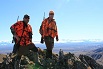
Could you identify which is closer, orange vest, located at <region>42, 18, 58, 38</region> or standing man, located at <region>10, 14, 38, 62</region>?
standing man, located at <region>10, 14, 38, 62</region>

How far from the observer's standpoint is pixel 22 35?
48.2 ft

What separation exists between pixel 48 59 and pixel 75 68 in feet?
7.47

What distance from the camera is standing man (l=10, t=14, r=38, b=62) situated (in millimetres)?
14492

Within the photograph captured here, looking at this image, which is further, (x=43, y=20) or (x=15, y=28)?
(x=43, y=20)

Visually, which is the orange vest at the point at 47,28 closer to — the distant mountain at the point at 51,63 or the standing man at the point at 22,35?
the distant mountain at the point at 51,63

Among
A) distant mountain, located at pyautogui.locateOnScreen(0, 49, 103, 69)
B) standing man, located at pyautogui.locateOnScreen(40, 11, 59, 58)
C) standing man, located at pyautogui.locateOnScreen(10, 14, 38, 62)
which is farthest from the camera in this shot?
standing man, located at pyautogui.locateOnScreen(40, 11, 59, 58)

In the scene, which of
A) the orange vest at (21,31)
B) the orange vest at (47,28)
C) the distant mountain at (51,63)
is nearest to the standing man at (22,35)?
the orange vest at (21,31)

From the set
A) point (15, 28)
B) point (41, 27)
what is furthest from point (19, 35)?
point (41, 27)

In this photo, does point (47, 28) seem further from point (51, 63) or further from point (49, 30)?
point (51, 63)

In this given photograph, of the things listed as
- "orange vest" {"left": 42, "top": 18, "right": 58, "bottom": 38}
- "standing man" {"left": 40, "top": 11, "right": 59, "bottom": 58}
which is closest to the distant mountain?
"standing man" {"left": 40, "top": 11, "right": 59, "bottom": 58}

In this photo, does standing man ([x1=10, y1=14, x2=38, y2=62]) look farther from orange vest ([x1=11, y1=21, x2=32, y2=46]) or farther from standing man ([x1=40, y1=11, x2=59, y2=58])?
standing man ([x1=40, y1=11, x2=59, y2=58])

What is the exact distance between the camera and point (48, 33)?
1766 cm

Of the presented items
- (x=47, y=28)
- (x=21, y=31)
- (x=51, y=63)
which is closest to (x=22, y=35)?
(x=21, y=31)

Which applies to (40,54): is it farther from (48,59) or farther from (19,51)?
(19,51)
